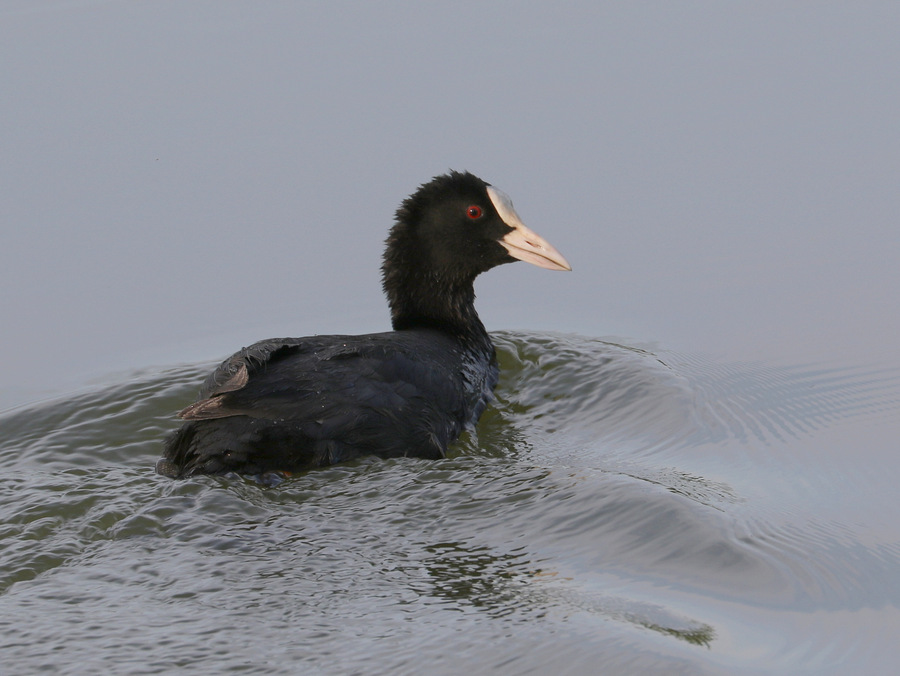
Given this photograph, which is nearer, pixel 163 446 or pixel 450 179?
pixel 163 446

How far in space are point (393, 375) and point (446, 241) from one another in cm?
161

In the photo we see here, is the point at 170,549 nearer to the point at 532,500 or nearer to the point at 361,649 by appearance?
the point at 361,649

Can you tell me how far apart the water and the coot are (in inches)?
5.3

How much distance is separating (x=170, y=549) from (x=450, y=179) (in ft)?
10.7

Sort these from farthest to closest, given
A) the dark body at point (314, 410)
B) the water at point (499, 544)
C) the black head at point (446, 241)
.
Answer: the black head at point (446, 241), the dark body at point (314, 410), the water at point (499, 544)

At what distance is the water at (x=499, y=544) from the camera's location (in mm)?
4281

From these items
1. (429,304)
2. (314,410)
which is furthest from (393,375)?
(429,304)

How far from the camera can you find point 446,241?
7.58 meters

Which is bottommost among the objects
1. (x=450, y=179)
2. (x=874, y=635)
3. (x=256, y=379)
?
(x=874, y=635)

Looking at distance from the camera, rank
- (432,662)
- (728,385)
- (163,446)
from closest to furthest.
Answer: (432,662), (163,446), (728,385)

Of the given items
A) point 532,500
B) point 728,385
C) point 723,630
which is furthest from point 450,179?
point 723,630

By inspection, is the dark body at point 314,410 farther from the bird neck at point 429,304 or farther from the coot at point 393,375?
the bird neck at point 429,304

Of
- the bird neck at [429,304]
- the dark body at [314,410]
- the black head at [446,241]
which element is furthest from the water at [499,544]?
the black head at [446,241]

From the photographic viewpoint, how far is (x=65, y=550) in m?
5.15
